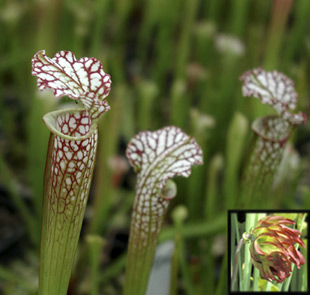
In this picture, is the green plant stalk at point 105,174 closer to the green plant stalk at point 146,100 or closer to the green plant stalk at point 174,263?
the green plant stalk at point 146,100

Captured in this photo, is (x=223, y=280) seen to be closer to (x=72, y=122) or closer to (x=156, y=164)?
(x=156, y=164)

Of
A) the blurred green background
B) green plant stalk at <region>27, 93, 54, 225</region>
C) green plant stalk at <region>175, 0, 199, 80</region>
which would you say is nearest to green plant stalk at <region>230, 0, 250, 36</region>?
the blurred green background

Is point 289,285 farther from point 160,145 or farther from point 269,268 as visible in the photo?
point 160,145

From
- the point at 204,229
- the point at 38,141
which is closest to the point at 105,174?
the point at 38,141

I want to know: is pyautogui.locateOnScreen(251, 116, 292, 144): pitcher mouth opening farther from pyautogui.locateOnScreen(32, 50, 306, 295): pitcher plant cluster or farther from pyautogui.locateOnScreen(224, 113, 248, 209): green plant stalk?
pyautogui.locateOnScreen(224, 113, 248, 209): green plant stalk

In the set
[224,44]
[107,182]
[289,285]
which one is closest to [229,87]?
[224,44]

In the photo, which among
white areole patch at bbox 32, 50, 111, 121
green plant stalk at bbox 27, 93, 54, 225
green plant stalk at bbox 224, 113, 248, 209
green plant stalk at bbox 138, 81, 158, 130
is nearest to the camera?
white areole patch at bbox 32, 50, 111, 121
